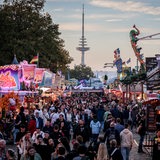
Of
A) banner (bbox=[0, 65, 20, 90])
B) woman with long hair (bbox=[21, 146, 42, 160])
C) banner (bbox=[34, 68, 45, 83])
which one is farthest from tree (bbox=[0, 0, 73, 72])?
woman with long hair (bbox=[21, 146, 42, 160])

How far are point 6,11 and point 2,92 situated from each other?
117 ft

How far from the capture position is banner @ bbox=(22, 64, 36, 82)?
4197cm

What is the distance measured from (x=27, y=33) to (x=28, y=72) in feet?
99.7

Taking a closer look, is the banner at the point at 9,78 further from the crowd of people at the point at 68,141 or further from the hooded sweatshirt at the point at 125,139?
the hooded sweatshirt at the point at 125,139

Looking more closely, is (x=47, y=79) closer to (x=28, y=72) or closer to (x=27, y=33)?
(x=28, y=72)

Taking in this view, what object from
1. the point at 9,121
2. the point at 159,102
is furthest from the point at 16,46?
the point at 159,102

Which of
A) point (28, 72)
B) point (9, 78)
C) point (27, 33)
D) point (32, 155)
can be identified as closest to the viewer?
point (32, 155)

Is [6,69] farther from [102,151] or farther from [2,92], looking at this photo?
[102,151]

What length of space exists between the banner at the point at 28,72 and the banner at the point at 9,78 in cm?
207

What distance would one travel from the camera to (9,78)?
1533 inches

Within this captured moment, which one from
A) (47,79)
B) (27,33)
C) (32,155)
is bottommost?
(32,155)

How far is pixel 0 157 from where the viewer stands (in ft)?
46.6

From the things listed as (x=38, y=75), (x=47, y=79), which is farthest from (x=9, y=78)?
(x=47, y=79)

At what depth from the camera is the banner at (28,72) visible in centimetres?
4197
